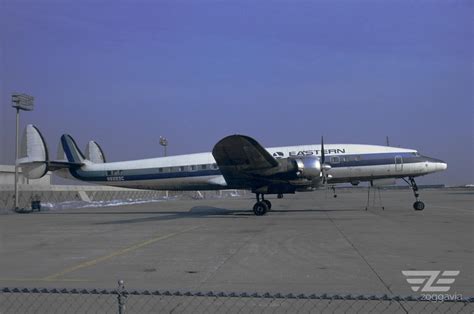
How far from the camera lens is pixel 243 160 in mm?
23625

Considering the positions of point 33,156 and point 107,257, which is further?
point 33,156

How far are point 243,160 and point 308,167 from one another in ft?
11.5

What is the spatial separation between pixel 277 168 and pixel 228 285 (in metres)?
16.1

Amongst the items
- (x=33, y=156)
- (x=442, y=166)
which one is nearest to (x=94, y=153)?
(x=33, y=156)

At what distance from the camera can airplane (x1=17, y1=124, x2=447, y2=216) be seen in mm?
23391

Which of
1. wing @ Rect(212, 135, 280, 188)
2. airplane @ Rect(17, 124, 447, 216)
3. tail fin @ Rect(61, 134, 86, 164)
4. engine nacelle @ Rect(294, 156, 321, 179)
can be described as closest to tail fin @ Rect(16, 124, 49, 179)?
airplane @ Rect(17, 124, 447, 216)

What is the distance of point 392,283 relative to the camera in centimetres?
775

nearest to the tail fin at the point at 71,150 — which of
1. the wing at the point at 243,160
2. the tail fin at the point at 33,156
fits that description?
the tail fin at the point at 33,156

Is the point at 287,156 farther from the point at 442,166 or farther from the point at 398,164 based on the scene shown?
the point at 442,166

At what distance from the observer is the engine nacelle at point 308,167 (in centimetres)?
2323

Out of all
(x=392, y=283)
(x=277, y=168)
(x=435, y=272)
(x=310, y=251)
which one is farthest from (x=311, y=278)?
(x=277, y=168)

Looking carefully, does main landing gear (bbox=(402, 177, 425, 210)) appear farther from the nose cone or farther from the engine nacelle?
the engine nacelle

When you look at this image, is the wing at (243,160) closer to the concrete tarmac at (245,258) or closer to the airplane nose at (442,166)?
the concrete tarmac at (245,258)

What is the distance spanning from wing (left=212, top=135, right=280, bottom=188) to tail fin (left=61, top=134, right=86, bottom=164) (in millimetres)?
11975
